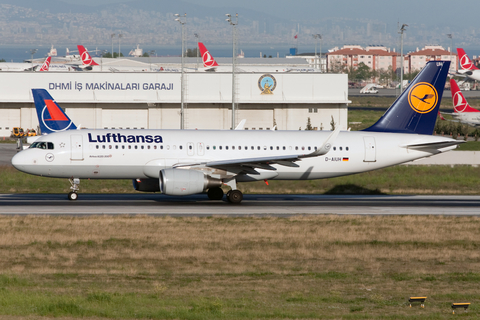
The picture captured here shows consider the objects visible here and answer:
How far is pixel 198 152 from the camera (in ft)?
111

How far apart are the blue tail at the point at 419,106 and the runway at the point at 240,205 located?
176 inches

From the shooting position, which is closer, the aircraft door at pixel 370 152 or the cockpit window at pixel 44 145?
the cockpit window at pixel 44 145

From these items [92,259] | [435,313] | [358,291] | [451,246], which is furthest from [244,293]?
[451,246]

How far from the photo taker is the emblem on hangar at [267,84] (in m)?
82.6

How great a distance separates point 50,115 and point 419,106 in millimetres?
32868

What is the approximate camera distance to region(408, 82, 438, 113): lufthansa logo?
3750 centimetres

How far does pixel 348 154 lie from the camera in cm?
3562

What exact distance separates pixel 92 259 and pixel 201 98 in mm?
62064

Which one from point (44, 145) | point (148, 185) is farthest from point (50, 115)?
point (148, 185)

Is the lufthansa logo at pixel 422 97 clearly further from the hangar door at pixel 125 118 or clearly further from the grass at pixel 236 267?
the hangar door at pixel 125 118

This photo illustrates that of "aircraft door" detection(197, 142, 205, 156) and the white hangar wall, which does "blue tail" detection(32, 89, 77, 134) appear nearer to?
the white hangar wall

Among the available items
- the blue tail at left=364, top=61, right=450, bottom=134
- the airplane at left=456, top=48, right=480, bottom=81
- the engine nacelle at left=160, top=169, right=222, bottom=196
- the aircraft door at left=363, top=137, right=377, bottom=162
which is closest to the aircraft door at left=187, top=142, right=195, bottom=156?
the engine nacelle at left=160, top=169, right=222, bottom=196

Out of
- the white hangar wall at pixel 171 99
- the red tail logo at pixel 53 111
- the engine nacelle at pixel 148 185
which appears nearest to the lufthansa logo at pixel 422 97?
the engine nacelle at pixel 148 185

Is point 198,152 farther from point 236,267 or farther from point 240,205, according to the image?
point 236,267
